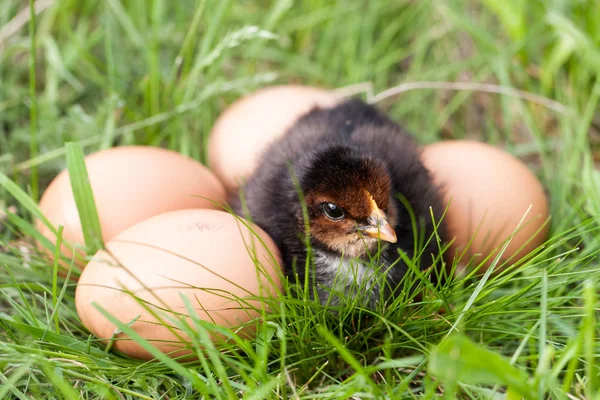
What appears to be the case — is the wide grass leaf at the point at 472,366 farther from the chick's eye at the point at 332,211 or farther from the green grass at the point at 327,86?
the chick's eye at the point at 332,211

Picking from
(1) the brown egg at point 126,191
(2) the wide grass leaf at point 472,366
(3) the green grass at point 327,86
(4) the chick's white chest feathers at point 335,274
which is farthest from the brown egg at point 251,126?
(2) the wide grass leaf at point 472,366

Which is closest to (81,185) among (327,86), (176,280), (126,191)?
(126,191)

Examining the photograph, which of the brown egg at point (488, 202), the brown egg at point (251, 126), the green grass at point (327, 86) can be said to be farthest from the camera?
the brown egg at point (251, 126)

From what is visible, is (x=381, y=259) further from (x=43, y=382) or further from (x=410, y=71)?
(x=410, y=71)

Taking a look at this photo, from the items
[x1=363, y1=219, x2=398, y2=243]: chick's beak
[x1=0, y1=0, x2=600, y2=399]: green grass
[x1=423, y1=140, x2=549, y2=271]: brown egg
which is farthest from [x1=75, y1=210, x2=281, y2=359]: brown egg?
[x1=423, y1=140, x2=549, y2=271]: brown egg

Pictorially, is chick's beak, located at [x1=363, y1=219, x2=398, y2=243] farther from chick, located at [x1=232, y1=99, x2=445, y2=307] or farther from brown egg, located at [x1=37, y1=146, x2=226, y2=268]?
brown egg, located at [x1=37, y1=146, x2=226, y2=268]

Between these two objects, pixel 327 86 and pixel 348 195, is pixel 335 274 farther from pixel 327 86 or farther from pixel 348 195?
pixel 327 86
